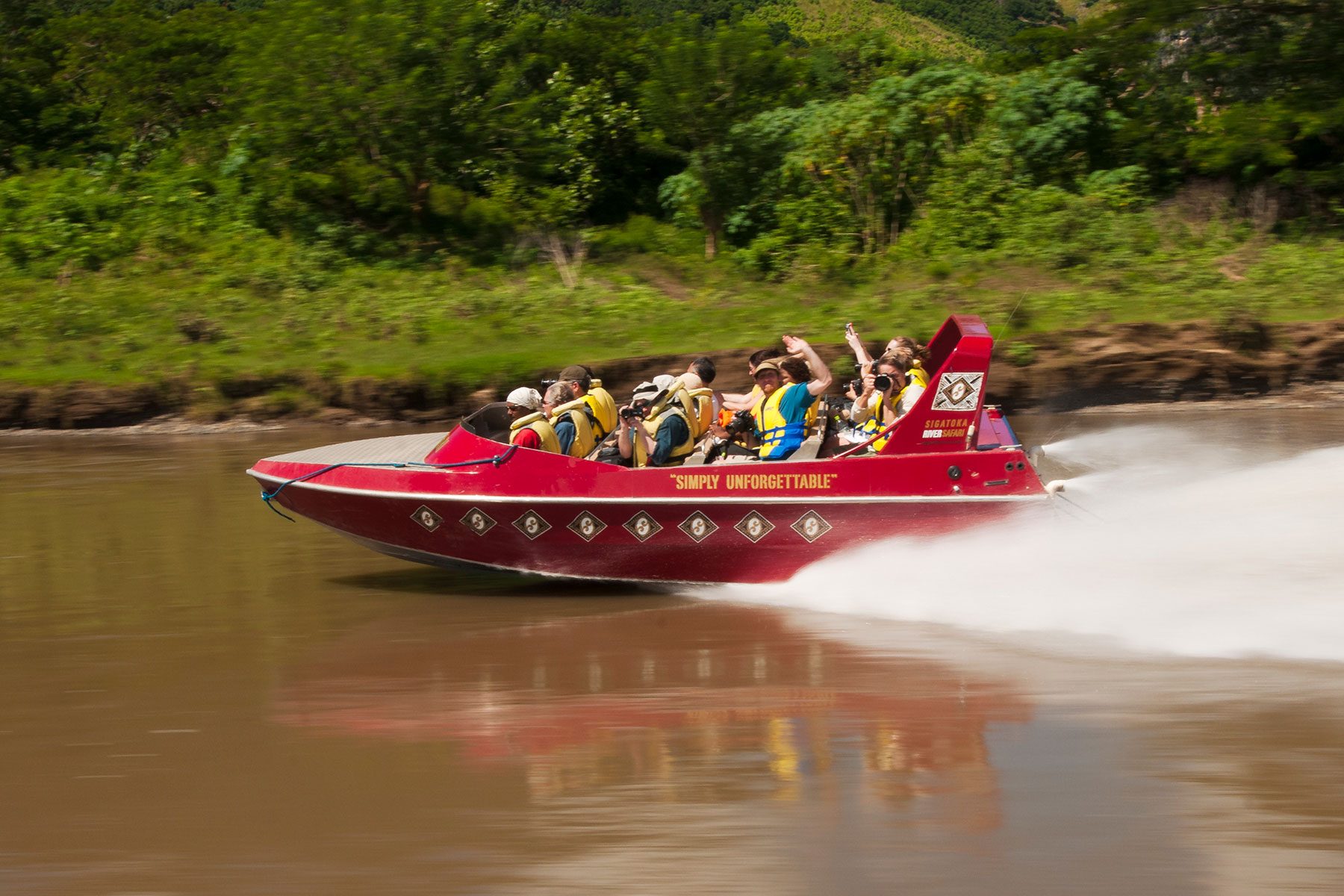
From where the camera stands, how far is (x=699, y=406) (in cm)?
781

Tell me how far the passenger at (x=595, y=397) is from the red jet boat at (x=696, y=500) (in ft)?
1.29

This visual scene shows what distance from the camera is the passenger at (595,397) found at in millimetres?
7691

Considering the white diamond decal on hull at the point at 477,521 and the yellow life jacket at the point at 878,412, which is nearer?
the white diamond decal on hull at the point at 477,521

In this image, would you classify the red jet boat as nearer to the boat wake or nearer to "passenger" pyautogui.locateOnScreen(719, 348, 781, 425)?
the boat wake

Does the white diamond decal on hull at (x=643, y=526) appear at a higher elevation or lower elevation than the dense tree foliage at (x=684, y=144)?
lower

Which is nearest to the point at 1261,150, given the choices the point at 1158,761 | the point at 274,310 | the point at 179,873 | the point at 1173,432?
the point at 1173,432

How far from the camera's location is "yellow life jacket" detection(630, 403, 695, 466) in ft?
24.9

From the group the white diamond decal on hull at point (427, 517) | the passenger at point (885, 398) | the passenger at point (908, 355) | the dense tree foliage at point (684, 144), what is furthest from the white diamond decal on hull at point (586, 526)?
the dense tree foliage at point (684, 144)

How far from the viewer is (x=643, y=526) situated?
7.48 m

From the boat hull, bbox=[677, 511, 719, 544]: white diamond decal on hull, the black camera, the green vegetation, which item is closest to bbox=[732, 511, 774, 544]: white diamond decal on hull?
the boat hull

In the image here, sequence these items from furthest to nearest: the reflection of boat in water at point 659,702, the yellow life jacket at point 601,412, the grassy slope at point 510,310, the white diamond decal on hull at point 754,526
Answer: the grassy slope at point 510,310 → the yellow life jacket at point 601,412 → the white diamond decal on hull at point 754,526 → the reflection of boat in water at point 659,702

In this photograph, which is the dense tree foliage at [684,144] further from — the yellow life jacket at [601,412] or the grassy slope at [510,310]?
the yellow life jacket at [601,412]

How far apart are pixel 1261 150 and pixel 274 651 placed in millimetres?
19248

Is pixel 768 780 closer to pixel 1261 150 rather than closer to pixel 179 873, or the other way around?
pixel 179 873
